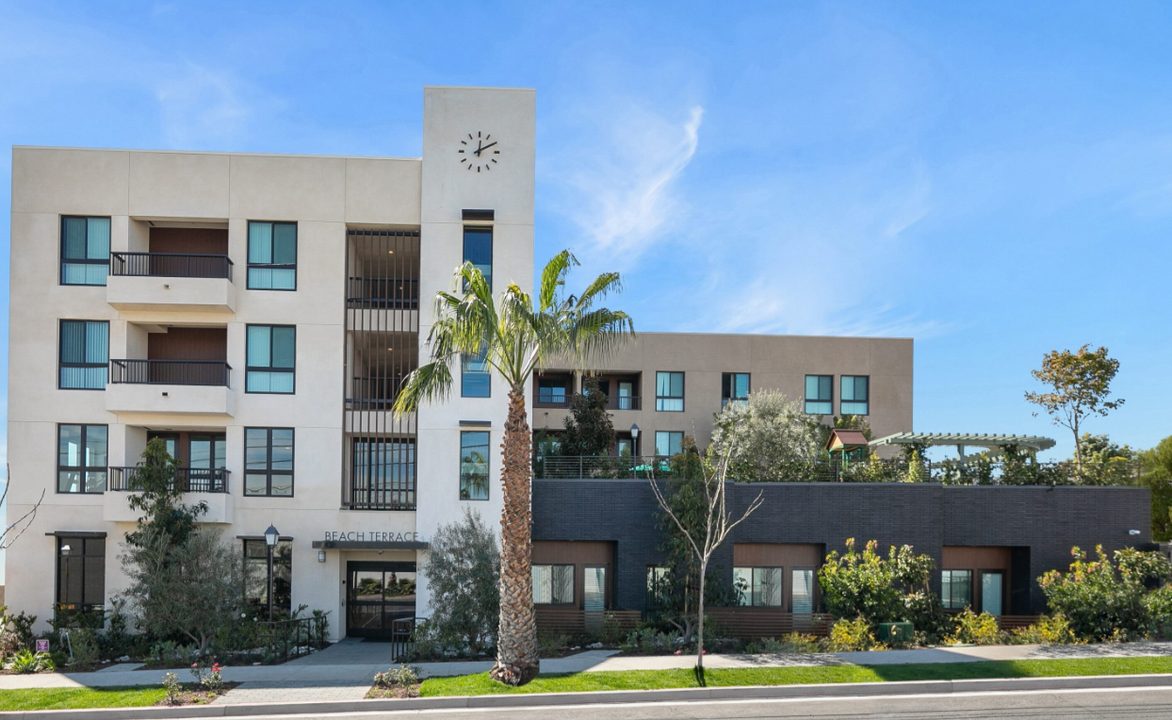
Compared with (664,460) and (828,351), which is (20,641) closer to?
(664,460)

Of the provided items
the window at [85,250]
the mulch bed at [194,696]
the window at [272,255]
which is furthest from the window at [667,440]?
the mulch bed at [194,696]

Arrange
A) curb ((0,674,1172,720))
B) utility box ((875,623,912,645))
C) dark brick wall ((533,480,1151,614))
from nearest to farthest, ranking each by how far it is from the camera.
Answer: curb ((0,674,1172,720)) < utility box ((875,623,912,645)) < dark brick wall ((533,480,1151,614))

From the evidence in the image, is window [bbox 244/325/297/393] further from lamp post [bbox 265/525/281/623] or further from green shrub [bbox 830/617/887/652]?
green shrub [bbox 830/617/887/652]

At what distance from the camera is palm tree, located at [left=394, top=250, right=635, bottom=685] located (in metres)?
16.6

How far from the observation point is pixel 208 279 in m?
23.0

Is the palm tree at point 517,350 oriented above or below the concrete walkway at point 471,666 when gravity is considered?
above

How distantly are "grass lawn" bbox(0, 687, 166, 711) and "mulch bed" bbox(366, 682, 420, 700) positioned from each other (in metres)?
3.99

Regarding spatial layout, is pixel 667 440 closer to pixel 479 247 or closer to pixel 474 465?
pixel 474 465

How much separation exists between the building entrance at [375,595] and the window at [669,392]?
68.2 feet

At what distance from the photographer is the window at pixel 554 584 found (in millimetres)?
23438

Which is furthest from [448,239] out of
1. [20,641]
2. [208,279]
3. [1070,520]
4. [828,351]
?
[828,351]

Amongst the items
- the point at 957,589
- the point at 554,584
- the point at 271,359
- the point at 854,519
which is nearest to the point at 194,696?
the point at 554,584

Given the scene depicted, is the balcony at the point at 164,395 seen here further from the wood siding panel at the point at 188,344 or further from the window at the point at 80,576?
the window at the point at 80,576

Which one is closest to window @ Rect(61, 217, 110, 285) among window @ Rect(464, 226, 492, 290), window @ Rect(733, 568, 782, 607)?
window @ Rect(464, 226, 492, 290)
